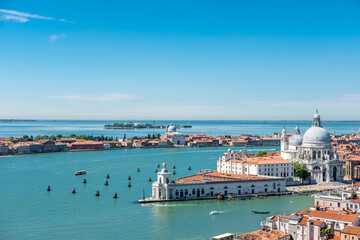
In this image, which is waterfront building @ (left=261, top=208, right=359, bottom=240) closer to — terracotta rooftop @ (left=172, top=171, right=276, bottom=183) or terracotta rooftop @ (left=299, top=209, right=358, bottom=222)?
terracotta rooftop @ (left=299, top=209, right=358, bottom=222)

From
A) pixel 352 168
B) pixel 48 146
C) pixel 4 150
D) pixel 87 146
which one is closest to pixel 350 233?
pixel 352 168

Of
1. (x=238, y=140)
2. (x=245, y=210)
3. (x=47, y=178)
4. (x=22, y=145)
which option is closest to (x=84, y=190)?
(x=47, y=178)

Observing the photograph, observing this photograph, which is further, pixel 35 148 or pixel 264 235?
pixel 35 148

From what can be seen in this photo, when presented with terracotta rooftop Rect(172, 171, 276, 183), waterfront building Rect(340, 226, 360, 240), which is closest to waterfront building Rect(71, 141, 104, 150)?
terracotta rooftop Rect(172, 171, 276, 183)

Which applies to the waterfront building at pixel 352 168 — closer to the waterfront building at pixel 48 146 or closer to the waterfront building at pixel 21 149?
the waterfront building at pixel 48 146

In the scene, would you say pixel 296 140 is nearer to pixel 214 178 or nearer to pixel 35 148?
pixel 214 178

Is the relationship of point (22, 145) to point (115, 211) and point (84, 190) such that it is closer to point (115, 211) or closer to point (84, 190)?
point (84, 190)
